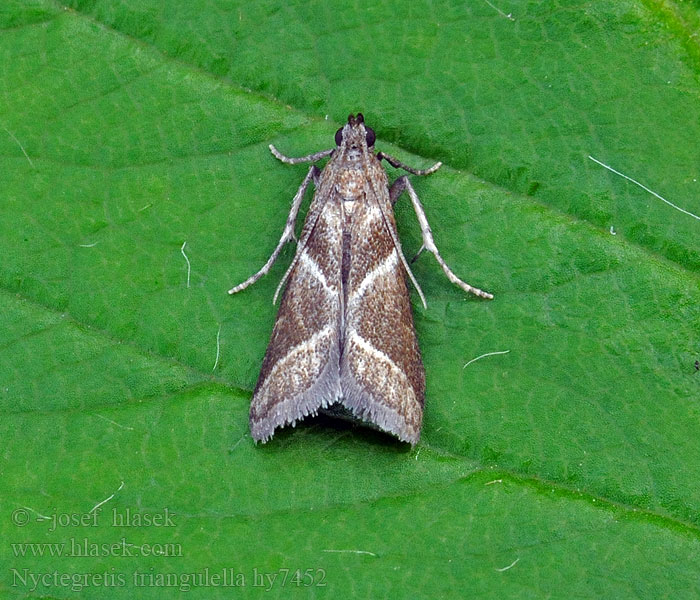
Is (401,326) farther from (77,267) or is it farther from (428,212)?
(77,267)

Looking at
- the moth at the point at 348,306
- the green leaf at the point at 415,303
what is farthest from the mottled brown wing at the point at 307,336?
the green leaf at the point at 415,303

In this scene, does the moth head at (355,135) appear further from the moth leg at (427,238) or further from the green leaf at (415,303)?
the moth leg at (427,238)

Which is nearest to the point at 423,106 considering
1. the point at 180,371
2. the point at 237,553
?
the point at 180,371

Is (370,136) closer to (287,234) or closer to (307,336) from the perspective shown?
(287,234)

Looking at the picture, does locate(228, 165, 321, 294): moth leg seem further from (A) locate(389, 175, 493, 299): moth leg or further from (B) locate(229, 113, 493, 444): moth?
(A) locate(389, 175, 493, 299): moth leg

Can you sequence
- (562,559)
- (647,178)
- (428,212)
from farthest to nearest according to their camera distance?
(428,212) < (647,178) < (562,559)
